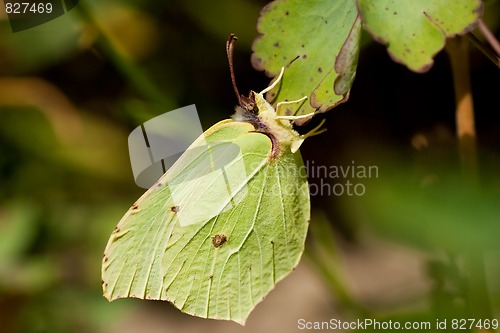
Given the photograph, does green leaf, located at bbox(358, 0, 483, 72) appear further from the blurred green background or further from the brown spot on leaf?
the blurred green background

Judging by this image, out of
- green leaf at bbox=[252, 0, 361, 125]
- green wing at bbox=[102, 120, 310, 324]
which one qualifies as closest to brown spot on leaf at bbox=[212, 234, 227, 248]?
green wing at bbox=[102, 120, 310, 324]

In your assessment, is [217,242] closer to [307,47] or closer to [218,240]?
[218,240]

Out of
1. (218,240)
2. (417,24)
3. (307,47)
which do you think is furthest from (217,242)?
(417,24)

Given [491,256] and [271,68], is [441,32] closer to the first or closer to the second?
[271,68]

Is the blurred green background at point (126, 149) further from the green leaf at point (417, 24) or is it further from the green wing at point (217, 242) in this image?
the green leaf at point (417, 24)

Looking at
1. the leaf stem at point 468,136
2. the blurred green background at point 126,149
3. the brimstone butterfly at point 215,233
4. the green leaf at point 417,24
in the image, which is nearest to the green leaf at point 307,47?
the green leaf at point 417,24

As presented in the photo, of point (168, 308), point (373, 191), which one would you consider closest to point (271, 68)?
point (373, 191)
